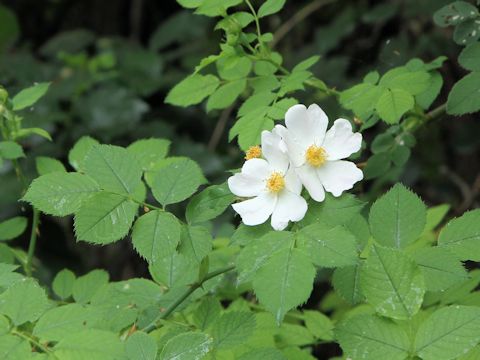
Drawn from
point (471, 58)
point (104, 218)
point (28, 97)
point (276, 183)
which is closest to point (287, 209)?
point (276, 183)

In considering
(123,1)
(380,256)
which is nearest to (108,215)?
(380,256)

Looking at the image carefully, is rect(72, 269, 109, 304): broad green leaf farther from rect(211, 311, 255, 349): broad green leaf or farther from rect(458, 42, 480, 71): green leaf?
rect(458, 42, 480, 71): green leaf

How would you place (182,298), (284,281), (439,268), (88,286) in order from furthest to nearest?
1. (88,286)
2. (182,298)
3. (439,268)
4. (284,281)

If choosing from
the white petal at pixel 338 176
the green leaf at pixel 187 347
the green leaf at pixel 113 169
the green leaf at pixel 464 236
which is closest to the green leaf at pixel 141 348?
the green leaf at pixel 187 347

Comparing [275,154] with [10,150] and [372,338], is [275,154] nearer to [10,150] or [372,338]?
[372,338]

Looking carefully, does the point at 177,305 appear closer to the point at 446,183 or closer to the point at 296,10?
the point at 446,183

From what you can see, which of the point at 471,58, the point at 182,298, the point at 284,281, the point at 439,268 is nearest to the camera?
the point at 284,281

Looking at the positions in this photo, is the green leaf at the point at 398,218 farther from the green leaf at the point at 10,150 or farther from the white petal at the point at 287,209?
the green leaf at the point at 10,150
